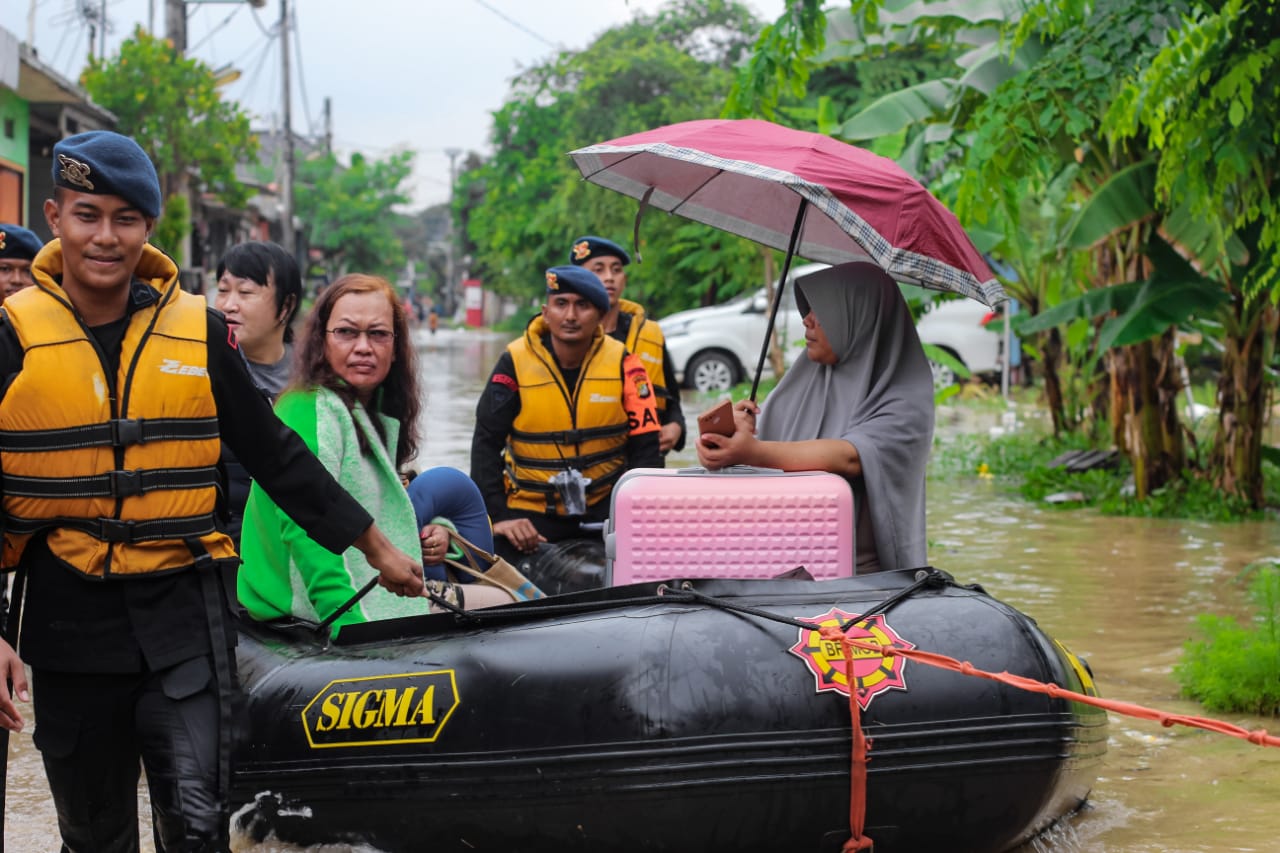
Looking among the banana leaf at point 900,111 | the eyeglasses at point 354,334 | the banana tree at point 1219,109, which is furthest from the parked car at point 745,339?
the eyeglasses at point 354,334

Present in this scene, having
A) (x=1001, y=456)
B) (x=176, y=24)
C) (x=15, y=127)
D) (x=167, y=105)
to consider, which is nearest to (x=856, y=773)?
(x=1001, y=456)

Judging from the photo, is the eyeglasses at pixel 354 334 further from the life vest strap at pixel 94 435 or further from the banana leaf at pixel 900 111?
the banana leaf at pixel 900 111

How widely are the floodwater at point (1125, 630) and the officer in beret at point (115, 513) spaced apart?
0.95 meters

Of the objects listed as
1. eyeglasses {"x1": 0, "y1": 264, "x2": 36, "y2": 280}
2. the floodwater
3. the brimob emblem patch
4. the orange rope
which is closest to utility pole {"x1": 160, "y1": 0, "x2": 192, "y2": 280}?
the floodwater

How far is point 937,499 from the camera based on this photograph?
38.7ft

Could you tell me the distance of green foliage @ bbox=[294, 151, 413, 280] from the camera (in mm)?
68000

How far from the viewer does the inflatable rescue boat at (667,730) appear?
3.63m

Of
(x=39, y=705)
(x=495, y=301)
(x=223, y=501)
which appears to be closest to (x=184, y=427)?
(x=223, y=501)

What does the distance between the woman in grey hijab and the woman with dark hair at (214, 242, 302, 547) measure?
1617 mm

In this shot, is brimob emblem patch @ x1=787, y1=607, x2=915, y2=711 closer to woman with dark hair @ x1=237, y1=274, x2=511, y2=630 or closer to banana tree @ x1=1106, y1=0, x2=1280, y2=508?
woman with dark hair @ x1=237, y1=274, x2=511, y2=630

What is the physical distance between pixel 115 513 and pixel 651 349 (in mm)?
4301

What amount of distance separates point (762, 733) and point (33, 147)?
23.0 m

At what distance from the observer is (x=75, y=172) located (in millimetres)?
2939

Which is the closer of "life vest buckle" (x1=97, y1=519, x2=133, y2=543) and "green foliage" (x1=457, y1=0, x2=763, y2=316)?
"life vest buckle" (x1=97, y1=519, x2=133, y2=543)
